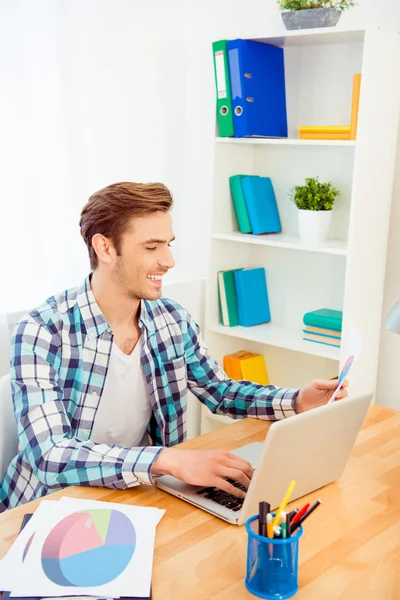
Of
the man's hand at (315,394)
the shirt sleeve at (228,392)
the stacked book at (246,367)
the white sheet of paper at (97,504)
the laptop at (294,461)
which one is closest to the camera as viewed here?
the laptop at (294,461)

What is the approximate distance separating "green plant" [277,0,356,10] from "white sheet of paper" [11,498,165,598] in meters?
2.01

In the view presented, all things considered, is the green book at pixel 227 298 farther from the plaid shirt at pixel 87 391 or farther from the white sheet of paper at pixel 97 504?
the white sheet of paper at pixel 97 504

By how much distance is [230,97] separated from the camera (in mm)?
2885

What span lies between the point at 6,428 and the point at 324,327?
152 cm

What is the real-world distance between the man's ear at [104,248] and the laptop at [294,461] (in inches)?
24.7

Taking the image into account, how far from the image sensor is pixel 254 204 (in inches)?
121

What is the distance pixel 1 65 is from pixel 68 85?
0.30m

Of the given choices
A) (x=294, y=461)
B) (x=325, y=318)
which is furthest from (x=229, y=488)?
(x=325, y=318)

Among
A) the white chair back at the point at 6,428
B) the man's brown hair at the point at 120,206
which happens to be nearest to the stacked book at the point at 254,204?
the man's brown hair at the point at 120,206

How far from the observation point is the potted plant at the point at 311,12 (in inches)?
105

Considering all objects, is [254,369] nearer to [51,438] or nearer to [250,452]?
[250,452]

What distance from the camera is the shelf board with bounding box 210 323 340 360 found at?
2871 mm

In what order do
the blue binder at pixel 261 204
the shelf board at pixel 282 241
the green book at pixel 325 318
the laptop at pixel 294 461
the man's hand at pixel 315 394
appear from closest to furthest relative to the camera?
the laptop at pixel 294 461 < the man's hand at pixel 315 394 < the shelf board at pixel 282 241 < the green book at pixel 325 318 < the blue binder at pixel 261 204

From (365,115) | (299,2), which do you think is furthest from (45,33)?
(365,115)
